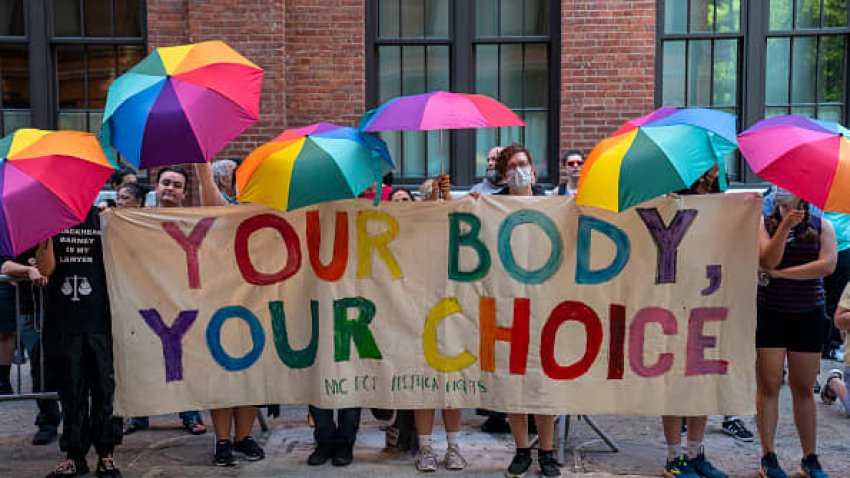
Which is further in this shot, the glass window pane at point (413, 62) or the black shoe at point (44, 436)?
the glass window pane at point (413, 62)

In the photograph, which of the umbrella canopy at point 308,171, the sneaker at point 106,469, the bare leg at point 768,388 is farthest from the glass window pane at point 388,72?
the bare leg at point 768,388

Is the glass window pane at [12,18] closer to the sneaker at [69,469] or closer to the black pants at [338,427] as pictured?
the sneaker at [69,469]

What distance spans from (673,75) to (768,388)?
5033mm

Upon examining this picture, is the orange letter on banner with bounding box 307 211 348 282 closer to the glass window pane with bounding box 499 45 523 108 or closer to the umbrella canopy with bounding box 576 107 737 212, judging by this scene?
the umbrella canopy with bounding box 576 107 737 212

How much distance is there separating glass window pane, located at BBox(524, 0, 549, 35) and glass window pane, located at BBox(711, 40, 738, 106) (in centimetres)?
184

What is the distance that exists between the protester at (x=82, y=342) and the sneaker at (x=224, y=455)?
2.07ft

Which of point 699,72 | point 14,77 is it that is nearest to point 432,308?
point 699,72

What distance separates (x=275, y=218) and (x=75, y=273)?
126 centimetres

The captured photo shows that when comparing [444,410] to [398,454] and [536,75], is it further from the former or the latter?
[536,75]

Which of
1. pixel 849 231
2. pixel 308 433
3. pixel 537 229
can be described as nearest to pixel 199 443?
pixel 308 433

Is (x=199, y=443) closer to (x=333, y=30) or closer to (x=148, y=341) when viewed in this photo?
(x=148, y=341)

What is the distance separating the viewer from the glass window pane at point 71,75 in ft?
33.4

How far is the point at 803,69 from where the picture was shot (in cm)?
1016

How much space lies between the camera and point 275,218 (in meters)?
6.07
